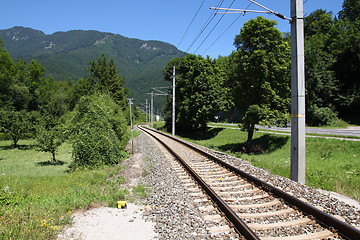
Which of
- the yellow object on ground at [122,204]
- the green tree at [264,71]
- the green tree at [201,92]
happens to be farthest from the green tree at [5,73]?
the yellow object on ground at [122,204]

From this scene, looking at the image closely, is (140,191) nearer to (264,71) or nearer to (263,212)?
(263,212)

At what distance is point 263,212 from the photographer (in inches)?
207

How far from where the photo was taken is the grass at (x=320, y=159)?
8.32 m

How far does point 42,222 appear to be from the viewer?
4.55m

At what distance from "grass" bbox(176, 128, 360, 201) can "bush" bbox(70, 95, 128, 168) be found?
24.5 feet

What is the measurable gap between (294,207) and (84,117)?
1285 centimetres

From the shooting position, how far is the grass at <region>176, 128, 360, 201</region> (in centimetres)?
832

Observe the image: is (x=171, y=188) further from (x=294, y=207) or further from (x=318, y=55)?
(x=318, y=55)

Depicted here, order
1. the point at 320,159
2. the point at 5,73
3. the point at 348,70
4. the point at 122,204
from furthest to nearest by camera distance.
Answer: the point at 5,73, the point at 348,70, the point at 320,159, the point at 122,204

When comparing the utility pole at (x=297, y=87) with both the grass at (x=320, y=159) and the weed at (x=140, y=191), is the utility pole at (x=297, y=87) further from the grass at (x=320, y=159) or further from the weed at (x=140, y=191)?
the weed at (x=140, y=191)

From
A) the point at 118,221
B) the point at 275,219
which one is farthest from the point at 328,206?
the point at 118,221

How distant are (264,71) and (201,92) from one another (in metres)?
16.3

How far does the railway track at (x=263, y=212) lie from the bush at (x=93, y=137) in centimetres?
753

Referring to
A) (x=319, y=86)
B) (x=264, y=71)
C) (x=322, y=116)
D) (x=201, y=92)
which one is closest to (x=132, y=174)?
(x=264, y=71)
